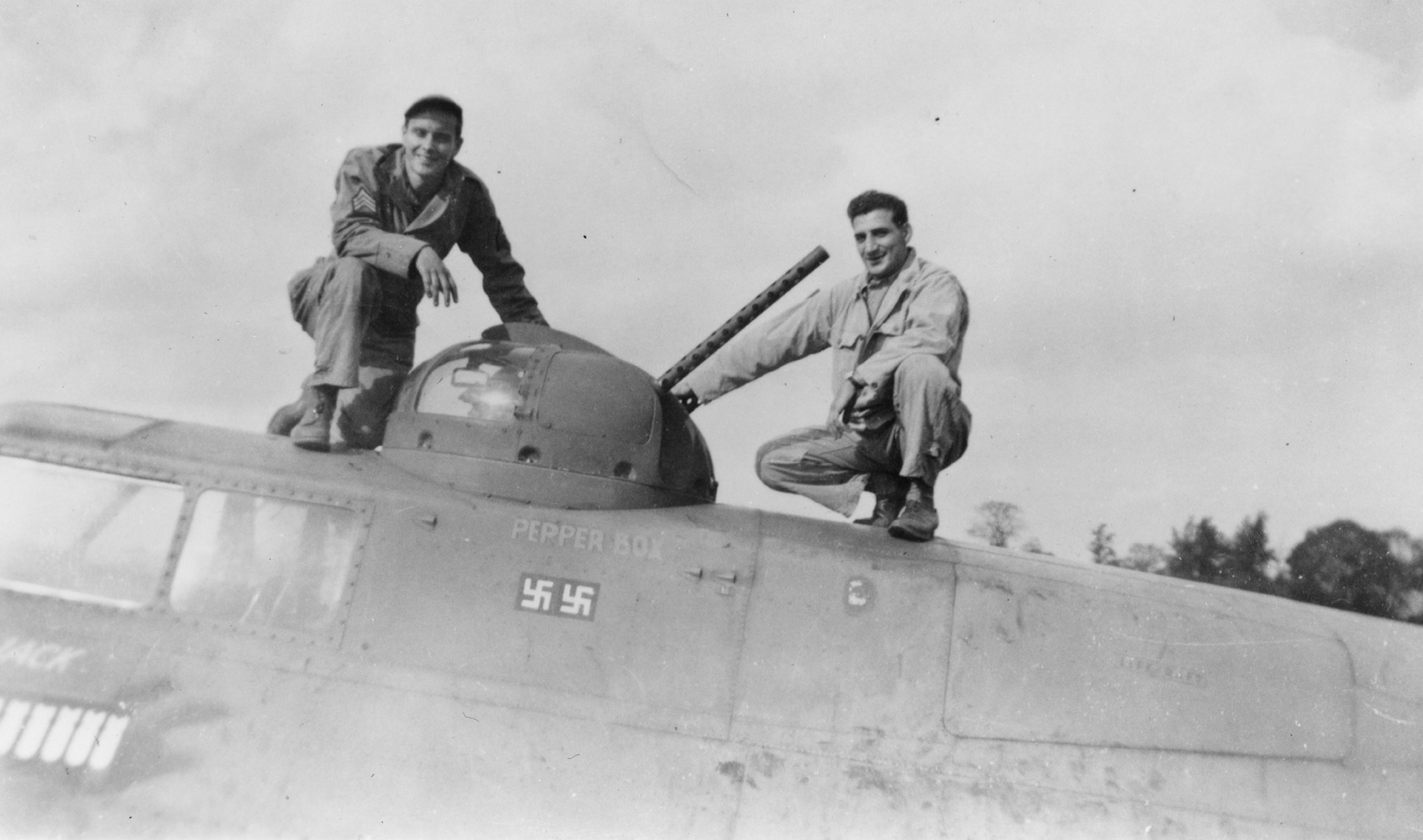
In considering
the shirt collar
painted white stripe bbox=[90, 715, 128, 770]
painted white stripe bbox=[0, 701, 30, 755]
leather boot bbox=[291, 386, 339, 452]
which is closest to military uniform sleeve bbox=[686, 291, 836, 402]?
the shirt collar

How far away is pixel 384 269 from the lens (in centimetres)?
561

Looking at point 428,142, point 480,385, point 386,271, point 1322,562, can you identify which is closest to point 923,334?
point 480,385

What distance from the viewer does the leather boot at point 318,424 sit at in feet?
17.0

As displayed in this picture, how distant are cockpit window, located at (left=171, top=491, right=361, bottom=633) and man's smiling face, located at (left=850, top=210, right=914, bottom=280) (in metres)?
2.89

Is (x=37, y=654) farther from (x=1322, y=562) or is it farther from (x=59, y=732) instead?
(x=1322, y=562)

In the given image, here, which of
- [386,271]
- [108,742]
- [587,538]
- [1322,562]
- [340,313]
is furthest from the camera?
[1322,562]

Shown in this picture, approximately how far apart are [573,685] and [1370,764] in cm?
328

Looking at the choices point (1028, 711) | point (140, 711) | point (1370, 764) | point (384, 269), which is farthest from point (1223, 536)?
point (140, 711)

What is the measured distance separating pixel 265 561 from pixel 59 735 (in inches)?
39.0

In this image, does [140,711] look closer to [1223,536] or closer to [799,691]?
→ [799,691]

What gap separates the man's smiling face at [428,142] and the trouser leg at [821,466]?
7.75 ft

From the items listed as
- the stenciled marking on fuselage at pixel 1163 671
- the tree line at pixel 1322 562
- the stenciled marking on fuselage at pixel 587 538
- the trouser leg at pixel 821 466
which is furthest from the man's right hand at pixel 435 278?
the tree line at pixel 1322 562

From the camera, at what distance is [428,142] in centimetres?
604

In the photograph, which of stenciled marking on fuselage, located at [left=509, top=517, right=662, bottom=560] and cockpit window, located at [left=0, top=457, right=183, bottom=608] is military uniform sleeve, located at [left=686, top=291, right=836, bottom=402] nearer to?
stenciled marking on fuselage, located at [left=509, top=517, right=662, bottom=560]
